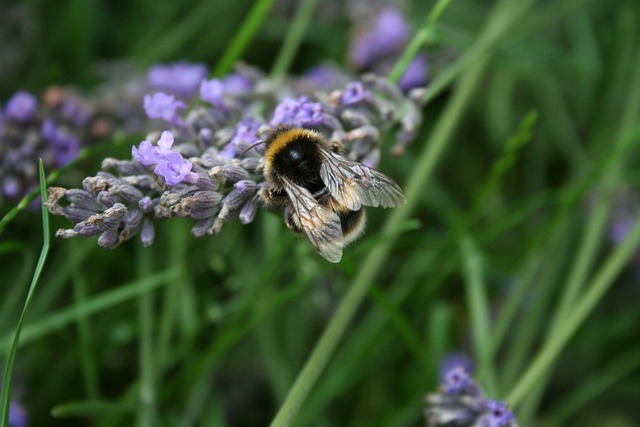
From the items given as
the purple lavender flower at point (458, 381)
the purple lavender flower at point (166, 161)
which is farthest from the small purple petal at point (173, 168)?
the purple lavender flower at point (458, 381)

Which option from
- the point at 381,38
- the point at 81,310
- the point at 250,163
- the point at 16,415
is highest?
the point at 381,38

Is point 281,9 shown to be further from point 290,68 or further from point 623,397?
point 623,397

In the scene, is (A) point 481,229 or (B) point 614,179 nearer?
(B) point 614,179

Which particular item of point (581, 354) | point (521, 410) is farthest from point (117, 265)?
point (581, 354)

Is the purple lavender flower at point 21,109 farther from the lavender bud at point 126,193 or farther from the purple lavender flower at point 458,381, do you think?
the purple lavender flower at point 458,381

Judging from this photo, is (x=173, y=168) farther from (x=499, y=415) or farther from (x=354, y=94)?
(x=499, y=415)

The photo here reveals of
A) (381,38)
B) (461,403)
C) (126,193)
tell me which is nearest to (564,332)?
(461,403)

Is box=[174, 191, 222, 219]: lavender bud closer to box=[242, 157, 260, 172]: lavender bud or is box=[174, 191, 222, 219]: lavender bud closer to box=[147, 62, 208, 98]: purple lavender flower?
box=[242, 157, 260, 172]: lavender bud
